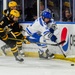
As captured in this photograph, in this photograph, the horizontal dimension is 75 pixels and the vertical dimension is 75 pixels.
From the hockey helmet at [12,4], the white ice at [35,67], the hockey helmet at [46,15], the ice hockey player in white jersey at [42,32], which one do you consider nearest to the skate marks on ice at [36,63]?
the white ice at [35,67]

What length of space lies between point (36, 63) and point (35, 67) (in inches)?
26.2

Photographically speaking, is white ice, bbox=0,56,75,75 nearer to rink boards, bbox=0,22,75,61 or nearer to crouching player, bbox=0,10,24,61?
rink boards, bbox=0,22,75,61

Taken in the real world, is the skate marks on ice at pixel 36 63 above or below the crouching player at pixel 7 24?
below

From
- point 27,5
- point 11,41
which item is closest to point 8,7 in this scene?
point 27,5

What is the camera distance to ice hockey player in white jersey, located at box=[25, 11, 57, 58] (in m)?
9.59

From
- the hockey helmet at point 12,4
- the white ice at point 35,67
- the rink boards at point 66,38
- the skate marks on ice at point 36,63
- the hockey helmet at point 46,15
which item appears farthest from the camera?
the hockey helmet at point 12,4

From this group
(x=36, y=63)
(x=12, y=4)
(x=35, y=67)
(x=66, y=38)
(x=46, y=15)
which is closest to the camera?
(x=35, y=67)

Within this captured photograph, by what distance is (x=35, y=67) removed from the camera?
8.61m

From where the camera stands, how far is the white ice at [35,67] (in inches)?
313

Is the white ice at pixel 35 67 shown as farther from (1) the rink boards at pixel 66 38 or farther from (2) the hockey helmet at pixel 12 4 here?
(2) the hockey helmet at pixel 12 4

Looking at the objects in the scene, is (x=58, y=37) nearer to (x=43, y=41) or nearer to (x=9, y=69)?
(x=43, y=41)

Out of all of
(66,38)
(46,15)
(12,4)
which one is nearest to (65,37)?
(66,38)

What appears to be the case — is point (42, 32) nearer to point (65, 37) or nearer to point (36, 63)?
point (65, 37)

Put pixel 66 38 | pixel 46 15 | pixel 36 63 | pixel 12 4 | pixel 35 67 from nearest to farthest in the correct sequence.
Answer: pixel 35 67, pixel 36 63, pixel 46 15, pixel 66 38, pixel 12 4
